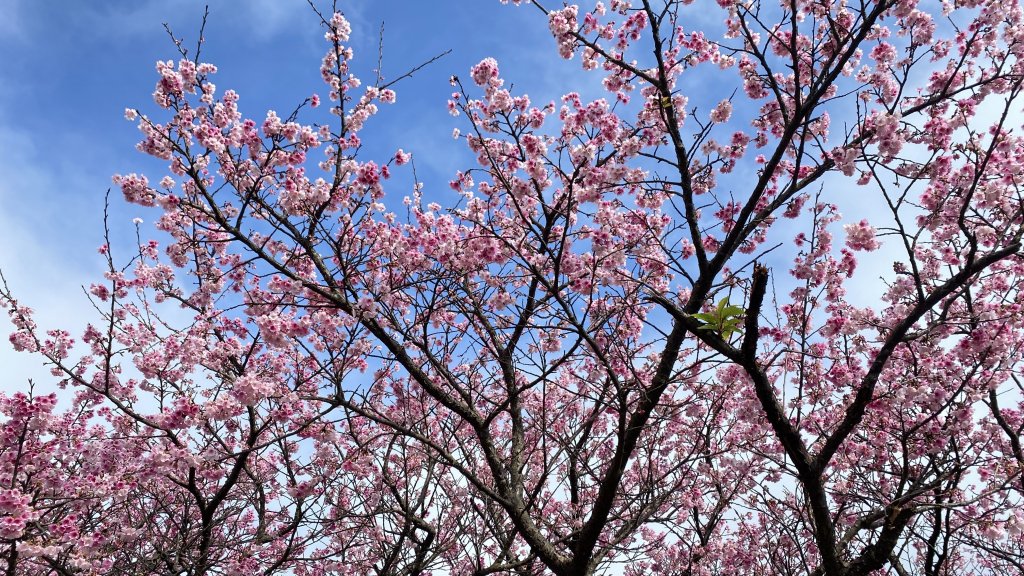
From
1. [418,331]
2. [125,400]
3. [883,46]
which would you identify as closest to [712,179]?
[883,46]

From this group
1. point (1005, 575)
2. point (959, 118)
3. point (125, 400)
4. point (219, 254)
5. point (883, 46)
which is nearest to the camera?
point (959, 118)

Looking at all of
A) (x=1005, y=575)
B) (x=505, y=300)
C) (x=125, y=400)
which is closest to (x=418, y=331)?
(x=505, y=300)

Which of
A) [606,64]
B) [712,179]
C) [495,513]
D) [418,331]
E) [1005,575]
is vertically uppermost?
[606,64]

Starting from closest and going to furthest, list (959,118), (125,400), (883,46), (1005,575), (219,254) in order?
1. (959,118)
2. (883,46)
3. (125,400)
4. (219,254)
5. (1005,575)

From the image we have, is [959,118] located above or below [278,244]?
above

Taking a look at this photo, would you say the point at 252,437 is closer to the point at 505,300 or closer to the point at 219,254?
the point at 219,254

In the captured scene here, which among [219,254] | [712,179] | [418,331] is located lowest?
[418,331]

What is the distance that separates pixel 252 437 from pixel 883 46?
8.05 metres

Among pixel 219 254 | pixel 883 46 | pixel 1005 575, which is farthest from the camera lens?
pixel 1005 575

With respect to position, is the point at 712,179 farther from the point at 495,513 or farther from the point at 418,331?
the point at 495,513

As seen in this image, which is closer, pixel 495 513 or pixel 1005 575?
pixel 495 513

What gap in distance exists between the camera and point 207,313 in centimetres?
703

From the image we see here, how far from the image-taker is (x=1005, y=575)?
9.55 m

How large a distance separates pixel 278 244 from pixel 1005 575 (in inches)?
448
